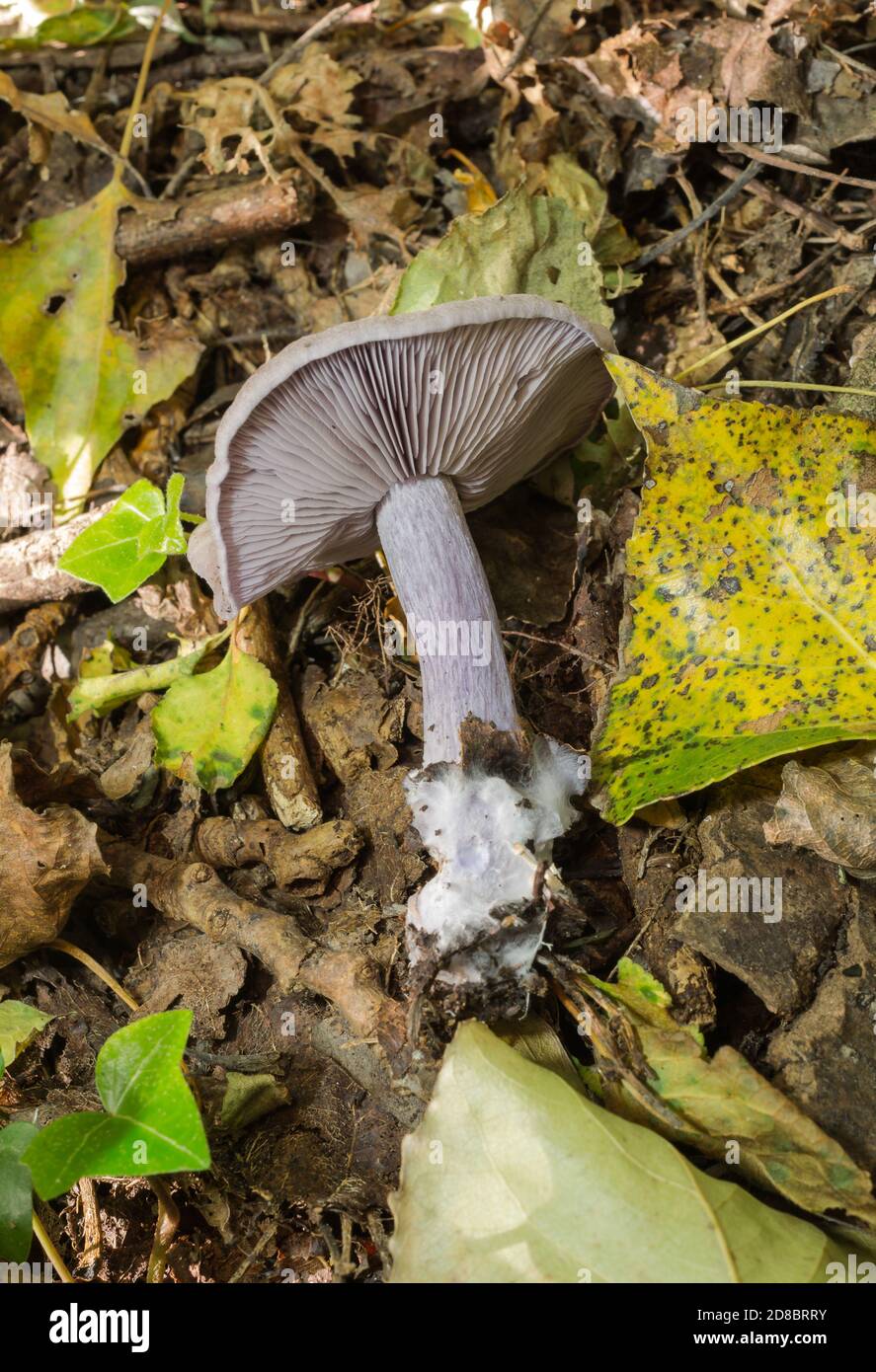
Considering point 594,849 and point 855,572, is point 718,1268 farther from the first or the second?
point 855,572

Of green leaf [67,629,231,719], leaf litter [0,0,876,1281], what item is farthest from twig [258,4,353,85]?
green leaf [67,629,231,719]

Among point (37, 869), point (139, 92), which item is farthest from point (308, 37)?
point (37, 869)

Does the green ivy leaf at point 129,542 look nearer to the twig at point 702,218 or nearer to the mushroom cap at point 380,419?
the mushroom cap at point 380,419

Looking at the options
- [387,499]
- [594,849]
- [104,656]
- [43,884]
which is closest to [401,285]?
[387,499]

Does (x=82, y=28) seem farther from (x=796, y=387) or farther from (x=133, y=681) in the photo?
(x=796, y=387)

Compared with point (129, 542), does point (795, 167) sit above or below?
above

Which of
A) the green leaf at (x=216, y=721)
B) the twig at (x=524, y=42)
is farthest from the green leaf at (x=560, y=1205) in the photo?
the twig at (x=524, y=42)

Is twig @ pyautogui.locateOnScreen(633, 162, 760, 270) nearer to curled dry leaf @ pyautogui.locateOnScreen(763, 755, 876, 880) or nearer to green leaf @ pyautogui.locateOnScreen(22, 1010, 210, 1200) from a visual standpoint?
curled dry leaf @ pyautogui.locateOnScreen(763, 755, 876, 880)
